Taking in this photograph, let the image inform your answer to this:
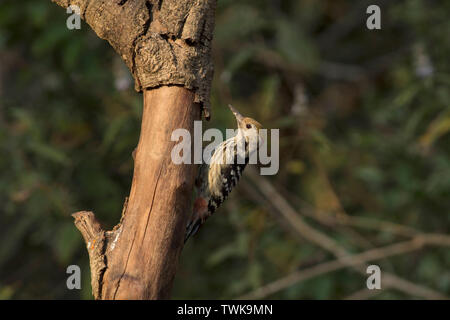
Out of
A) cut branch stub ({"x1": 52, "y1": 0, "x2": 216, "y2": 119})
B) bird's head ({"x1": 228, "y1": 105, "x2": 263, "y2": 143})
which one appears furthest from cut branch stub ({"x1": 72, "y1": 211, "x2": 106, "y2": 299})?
bird's head ({"x1": 228, "y1": 105, "x2": 263, "y2": 143})

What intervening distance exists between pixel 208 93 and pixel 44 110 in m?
3.71

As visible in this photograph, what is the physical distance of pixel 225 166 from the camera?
11.4 feet

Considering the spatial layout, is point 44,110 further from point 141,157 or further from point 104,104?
point 141,157

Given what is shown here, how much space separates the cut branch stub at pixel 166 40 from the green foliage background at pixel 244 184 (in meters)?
2.27

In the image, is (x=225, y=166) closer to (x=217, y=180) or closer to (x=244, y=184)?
(x=217, y=180)

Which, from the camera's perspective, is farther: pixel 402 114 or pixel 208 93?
pixel 402 114

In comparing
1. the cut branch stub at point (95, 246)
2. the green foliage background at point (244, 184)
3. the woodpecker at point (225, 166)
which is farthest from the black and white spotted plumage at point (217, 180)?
the green foliage background at point (244, 184)

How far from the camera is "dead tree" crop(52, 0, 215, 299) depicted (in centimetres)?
232

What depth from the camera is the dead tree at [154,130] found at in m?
2.32

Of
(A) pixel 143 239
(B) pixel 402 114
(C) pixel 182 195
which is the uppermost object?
(B) pixel 402 114

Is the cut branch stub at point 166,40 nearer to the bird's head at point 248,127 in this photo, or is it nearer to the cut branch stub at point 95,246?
the cut branch stub at point 95,246

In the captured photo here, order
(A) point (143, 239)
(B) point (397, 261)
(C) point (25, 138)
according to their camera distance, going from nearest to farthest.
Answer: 1. (A) point (143, 239)
2. (C) point (25, 138)
3. (B) point (397, 261)

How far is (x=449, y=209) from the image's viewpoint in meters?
5.42

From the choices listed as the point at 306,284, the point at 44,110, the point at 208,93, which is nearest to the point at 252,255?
the point at 306,284
